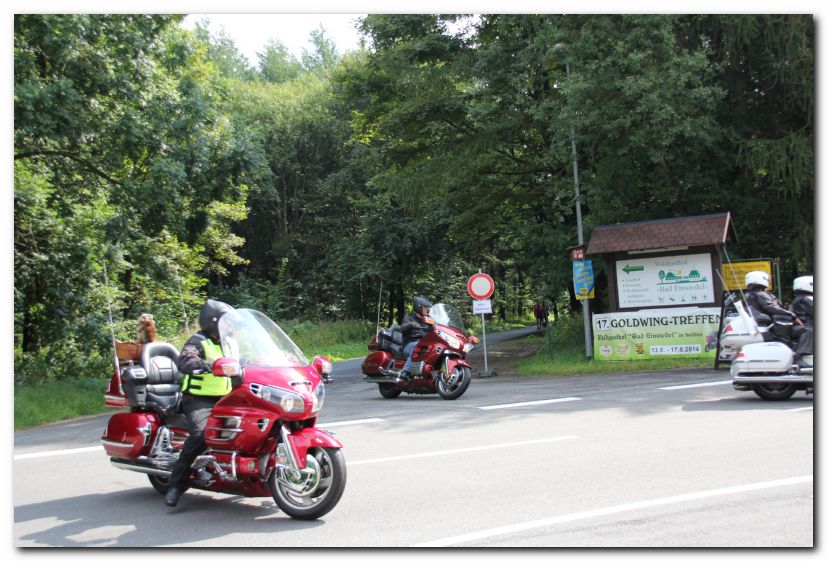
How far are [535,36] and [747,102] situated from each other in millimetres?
6224

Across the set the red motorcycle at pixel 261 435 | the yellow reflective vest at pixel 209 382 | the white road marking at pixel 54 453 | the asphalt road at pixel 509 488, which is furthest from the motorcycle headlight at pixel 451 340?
the yellow reflective vest at pixel 209 382

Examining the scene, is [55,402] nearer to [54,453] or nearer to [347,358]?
[54,453]

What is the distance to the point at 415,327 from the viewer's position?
15.5 meters

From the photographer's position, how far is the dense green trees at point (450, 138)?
1733 cm

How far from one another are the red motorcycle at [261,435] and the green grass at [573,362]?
545 inches

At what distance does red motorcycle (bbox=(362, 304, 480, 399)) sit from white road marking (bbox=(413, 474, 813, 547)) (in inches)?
321

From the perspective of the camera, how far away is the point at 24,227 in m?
18.5

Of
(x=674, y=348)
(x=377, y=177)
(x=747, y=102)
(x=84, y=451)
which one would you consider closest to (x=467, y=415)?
(x=84, y=451)

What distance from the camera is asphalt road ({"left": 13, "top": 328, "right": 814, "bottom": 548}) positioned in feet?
18.4

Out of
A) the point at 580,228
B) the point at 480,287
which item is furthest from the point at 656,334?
the point at 480,287

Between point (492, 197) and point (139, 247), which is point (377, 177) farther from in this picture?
point (139, 247)

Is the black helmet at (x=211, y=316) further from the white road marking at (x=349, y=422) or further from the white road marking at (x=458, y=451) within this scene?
the white road marking at (x=349, y=422)

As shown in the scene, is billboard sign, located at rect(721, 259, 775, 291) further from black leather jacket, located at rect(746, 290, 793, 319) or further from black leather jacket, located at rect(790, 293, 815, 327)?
black leather jacket, located at rect(790, 293, 815, 327)

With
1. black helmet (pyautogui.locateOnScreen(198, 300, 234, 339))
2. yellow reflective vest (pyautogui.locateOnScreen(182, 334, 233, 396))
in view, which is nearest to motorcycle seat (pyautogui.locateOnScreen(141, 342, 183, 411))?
yellow reflective vest (pyautogui.locateOnScreen(182, 334, 233, 396))
